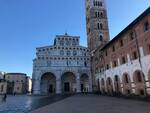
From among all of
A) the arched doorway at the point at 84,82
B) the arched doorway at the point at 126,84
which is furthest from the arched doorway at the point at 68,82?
the arched doorway at the point at 126,84

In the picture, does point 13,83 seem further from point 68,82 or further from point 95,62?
point 95,62

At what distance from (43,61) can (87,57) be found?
13721mm

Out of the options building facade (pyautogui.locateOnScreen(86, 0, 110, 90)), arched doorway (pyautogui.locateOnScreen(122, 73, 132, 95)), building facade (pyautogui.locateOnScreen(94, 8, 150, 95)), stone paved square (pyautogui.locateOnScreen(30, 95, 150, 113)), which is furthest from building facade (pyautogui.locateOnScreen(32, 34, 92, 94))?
stone paved square (pyautogui.locateOnScreen(30, 95, 150, 113))

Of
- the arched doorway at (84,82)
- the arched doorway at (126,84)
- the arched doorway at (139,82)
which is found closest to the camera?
the arched doorway at (139,82)

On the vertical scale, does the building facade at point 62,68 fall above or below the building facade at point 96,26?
below

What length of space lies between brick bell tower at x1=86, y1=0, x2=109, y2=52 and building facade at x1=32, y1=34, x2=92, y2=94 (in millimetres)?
4072

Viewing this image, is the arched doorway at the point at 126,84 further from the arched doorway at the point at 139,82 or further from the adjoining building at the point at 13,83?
the adjoining building at the point at 13,83

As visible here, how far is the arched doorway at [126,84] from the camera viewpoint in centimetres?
2253

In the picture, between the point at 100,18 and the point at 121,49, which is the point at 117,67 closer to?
the point at 121,49

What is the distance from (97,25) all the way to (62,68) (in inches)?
717

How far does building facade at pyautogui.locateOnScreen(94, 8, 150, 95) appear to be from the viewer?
18.5 m

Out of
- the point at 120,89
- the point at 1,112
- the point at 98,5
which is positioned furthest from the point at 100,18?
the point at 1,112

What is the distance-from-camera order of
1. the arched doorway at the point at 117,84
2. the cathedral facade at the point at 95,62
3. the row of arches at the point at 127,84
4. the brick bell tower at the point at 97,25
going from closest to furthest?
the row of arches at the point at 127,84, the cathedral facade at the point at 95,62, the arched doorway at the point at 117,84, the brick bell tower at the point at 97,25

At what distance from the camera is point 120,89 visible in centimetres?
2559
